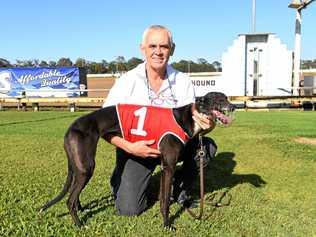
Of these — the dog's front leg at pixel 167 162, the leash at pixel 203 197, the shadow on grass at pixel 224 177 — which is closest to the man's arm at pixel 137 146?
the dog's front leg at pixel 167 162

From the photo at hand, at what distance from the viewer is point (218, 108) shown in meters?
3.94

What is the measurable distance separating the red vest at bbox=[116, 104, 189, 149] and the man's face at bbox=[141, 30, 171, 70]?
0.50 m

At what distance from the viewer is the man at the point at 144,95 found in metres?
4.24

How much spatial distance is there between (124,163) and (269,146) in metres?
4.54

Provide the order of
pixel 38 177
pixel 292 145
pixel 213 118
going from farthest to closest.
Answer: pixel 292 145 < pixel 38 177 < pixel 213 118

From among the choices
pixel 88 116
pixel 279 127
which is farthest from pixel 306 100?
pixel 88 116

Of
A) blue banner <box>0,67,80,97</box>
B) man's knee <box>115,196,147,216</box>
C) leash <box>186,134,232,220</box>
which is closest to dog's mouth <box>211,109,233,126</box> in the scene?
leash <box>186,134,232,220</box>

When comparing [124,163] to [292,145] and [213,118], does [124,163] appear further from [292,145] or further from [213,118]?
[292,145]

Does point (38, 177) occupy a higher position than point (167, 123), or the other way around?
point (167, 123)

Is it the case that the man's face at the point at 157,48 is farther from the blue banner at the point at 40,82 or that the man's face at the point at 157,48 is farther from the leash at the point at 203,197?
the blue banner at the point at 40,82

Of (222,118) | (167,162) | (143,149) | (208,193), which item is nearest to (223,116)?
(222,118)

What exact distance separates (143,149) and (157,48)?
964 mm

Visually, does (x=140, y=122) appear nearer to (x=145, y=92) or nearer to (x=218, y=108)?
(x=145, y=92)

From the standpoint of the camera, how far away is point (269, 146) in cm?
848
